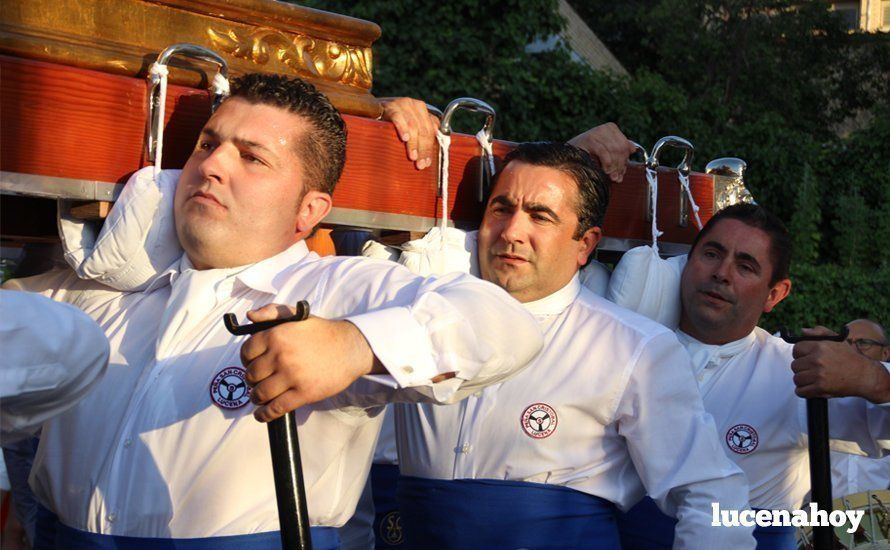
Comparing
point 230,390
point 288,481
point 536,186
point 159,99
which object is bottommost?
point 288,481

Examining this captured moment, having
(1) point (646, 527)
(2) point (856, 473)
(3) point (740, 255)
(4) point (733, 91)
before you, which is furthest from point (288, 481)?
(4) point (733, 91)

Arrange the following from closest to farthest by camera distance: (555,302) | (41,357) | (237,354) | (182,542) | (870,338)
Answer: (41,357), (182,542), (237,354), (555,302), (870,338)

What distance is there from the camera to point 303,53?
101 inches

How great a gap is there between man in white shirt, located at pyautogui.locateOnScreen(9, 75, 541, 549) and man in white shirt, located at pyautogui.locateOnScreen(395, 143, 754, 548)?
2.16 feet

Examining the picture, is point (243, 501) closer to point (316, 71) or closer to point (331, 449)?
point (331, 449)

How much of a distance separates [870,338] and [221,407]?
408 centimetres

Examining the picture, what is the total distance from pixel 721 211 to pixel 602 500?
3.83 ft

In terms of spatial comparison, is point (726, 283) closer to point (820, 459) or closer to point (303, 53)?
point (820, 459)

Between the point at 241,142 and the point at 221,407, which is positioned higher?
the point at 241,142

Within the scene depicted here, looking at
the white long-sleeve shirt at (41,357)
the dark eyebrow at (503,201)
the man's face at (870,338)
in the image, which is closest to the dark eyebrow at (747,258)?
the dark eyebrow at (503,201)

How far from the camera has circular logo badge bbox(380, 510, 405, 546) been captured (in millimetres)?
3594

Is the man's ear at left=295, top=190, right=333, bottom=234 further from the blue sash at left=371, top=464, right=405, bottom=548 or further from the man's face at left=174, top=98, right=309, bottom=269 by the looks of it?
the blue sash at left=371, top=464, right=405, bottom=548

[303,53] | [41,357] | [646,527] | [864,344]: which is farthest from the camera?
[864,344]

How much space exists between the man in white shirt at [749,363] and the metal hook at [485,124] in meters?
0.93
